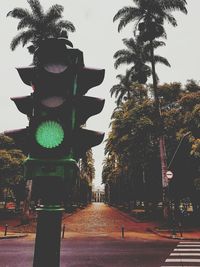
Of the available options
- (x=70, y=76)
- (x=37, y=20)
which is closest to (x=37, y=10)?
(x=37, y=20)

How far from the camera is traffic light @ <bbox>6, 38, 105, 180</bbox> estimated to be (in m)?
2.23

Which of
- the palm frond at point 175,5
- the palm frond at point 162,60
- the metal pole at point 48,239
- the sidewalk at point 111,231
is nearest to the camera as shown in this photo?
the metal pole at point 48,239

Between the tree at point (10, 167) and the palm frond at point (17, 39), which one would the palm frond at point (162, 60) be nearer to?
the palm frond at point (17, 39)

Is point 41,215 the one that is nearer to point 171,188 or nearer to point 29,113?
point 29,113

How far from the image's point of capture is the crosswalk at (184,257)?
11.5 metres

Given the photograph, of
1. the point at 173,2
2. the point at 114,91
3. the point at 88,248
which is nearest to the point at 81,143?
the point at 88,248

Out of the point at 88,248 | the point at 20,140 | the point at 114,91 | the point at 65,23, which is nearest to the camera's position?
the point at 20,140

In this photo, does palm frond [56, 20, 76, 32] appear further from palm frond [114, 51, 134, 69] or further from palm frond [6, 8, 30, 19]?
palm frond [114, 51, 134, 69]

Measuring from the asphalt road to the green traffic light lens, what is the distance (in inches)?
393

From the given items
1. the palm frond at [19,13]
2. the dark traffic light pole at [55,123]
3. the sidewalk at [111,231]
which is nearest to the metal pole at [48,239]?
the dark traffic light pole at [55,123]

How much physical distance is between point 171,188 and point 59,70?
32.6 metres

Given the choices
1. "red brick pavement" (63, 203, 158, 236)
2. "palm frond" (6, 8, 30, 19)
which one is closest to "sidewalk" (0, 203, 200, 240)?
"red brick pavement" (63, 203, 158, 236)

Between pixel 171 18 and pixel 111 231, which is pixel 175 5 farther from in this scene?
pixel 111 231

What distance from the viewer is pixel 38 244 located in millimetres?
1980
